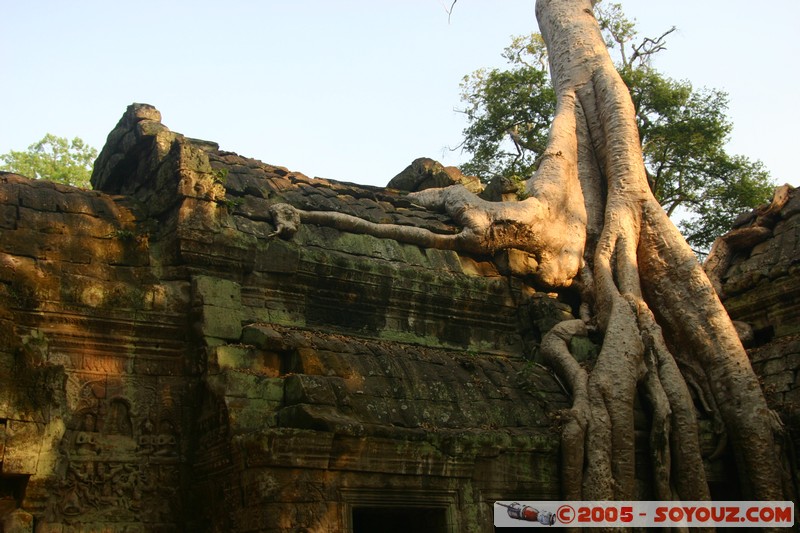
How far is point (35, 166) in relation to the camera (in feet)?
75.5

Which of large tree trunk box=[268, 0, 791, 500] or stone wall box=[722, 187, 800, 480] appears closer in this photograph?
large tree trunk box=[268, 0, 791, 500]

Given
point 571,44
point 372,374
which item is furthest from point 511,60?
point 372,374

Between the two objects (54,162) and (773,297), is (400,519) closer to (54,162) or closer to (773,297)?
(773,297)

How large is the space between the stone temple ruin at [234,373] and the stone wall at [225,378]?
2 cm

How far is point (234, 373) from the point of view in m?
7.10

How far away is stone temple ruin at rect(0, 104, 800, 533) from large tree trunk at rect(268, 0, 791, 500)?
252 mm

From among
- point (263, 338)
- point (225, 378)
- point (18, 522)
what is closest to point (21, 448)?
point (18, 522)

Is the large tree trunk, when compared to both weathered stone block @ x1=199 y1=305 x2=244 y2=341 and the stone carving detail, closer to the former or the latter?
weathered stone block @ x1=199 y1=305 x2=244 y2=341

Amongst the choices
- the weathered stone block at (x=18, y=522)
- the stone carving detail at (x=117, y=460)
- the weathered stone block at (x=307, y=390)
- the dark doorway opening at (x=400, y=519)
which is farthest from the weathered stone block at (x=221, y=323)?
the weathered stone block at (x=18, y=522)

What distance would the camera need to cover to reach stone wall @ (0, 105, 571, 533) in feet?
21.9

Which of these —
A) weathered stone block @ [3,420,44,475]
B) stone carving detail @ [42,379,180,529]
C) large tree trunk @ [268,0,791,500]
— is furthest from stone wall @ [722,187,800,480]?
weathered stone block @ [3,420,44,475]

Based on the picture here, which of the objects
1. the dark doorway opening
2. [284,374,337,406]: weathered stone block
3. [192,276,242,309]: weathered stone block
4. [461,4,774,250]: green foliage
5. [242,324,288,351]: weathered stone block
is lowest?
the dark doorway opening

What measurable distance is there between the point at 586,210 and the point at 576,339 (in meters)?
2.35

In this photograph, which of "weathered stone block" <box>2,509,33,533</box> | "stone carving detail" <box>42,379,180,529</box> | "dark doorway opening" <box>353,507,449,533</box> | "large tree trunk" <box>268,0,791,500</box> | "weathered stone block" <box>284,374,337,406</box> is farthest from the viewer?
"large tree trunk" <box>268,0,791,500</box>
